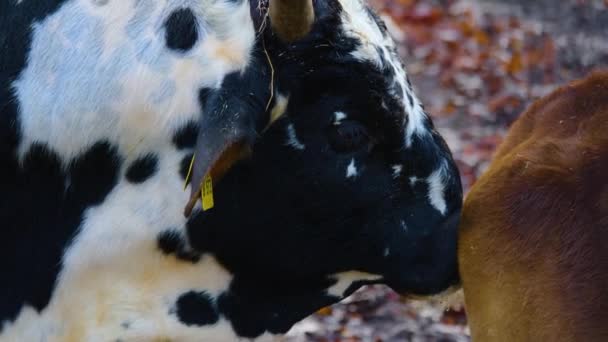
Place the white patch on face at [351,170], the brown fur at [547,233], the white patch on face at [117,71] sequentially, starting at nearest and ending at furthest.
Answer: the brown fur at [547,233]
the white patch on face at [117,71]
the white patch on face at [351,170]

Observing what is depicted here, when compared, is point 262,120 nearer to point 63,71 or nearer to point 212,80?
point 212,80

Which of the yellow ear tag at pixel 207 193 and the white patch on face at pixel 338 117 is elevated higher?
the yellow ear tag at pixel 207 193

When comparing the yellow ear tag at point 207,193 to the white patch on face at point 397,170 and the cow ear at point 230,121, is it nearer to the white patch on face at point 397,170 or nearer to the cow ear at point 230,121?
the cow ear at point 230,121

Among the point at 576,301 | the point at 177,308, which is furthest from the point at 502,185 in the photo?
the point at 177,308

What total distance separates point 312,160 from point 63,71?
791 mm

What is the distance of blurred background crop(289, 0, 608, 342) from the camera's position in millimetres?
7301

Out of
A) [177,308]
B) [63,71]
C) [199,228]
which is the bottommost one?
[177,308]

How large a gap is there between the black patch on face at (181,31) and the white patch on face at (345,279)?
0.90 m

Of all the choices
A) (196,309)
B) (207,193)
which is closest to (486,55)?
(196,309)

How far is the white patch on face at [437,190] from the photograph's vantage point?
3.37 metres

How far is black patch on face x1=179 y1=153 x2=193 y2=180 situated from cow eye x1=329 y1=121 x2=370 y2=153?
432mm

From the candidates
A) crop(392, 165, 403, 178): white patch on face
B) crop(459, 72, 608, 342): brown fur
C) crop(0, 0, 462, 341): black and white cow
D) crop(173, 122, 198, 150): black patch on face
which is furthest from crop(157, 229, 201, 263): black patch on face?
crop(459, 72, 608, 342): brown fur

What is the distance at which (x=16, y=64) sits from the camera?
3.19 meters

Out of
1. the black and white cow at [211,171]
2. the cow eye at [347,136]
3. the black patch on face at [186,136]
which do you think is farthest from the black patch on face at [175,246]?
the cow eye at [347,136]
